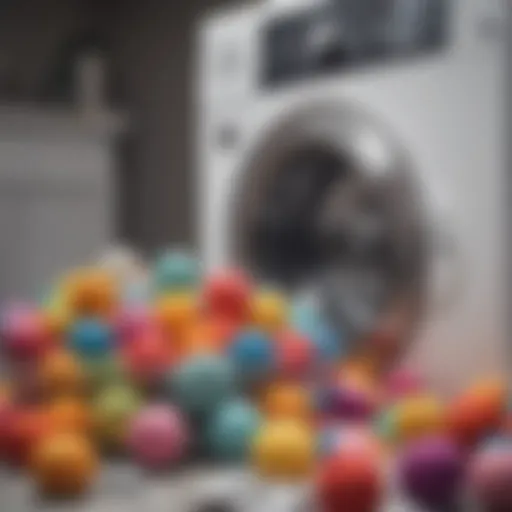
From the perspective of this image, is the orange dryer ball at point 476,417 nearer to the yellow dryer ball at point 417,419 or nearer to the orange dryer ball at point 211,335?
the yellow dryer ball at point 417,419

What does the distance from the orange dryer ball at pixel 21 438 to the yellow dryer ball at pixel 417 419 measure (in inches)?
12.5

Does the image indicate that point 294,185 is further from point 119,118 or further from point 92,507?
point 119,118

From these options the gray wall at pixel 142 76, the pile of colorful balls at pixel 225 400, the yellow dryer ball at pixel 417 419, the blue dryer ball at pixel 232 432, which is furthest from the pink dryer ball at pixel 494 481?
the gray wall at pixel 142 76

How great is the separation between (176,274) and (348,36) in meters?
0.35

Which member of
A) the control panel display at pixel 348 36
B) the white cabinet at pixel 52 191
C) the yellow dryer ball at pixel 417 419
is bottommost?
the yellow dryer ball at pixel 417 419

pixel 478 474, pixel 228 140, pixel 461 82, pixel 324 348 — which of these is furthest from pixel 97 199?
pixel 478 474

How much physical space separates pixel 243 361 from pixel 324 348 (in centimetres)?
16

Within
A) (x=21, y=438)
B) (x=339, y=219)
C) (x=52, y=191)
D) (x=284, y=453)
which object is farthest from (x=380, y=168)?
(x=52, y=191)

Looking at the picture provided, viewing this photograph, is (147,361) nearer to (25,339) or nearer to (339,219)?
(25,339)

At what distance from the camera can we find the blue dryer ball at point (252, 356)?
942mm

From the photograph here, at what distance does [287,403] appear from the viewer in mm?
940

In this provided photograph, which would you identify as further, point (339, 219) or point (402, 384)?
point (339, 219)

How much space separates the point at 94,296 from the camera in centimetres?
105

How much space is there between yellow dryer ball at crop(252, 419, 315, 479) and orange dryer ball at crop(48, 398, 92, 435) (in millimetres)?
178
